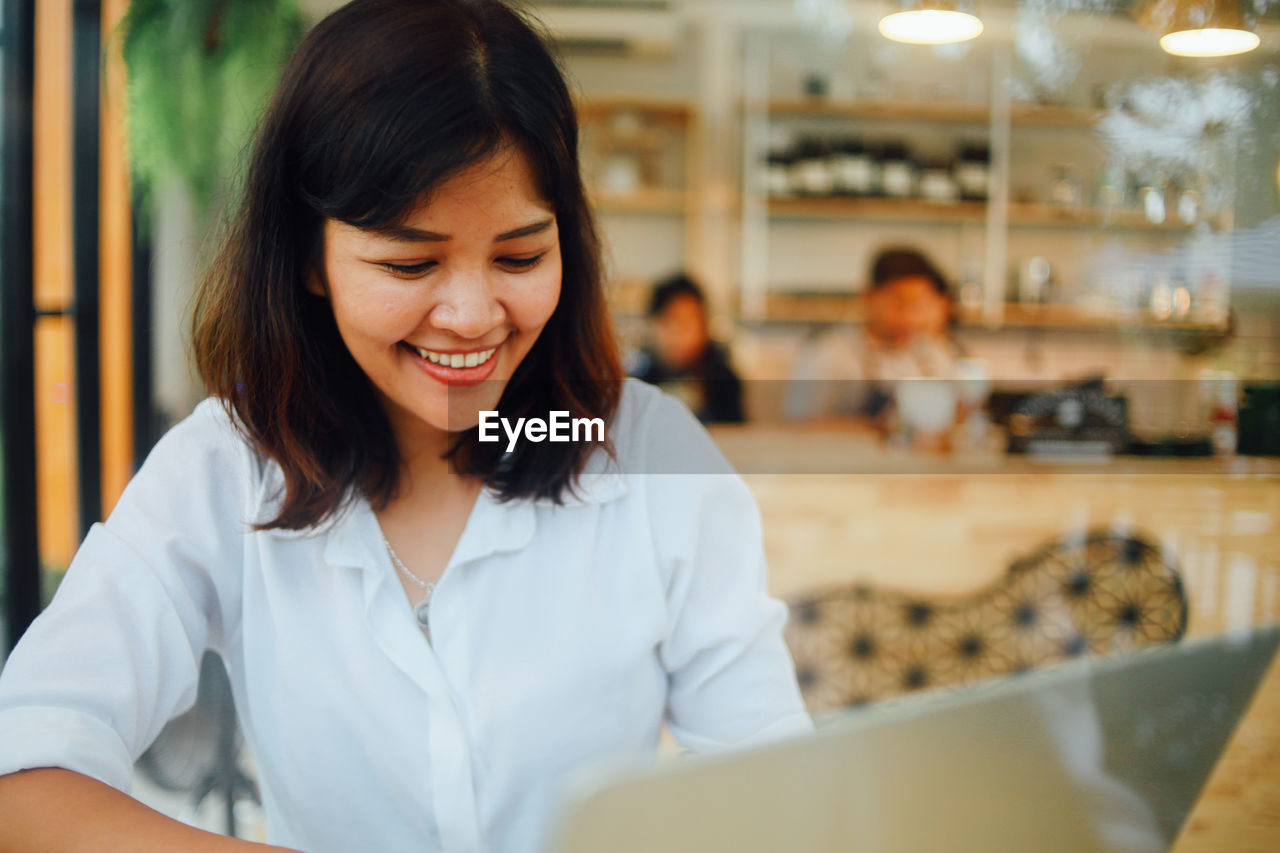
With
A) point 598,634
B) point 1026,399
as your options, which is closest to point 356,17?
point 598,634

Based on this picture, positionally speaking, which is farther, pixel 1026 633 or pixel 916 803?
pixel 1026 633

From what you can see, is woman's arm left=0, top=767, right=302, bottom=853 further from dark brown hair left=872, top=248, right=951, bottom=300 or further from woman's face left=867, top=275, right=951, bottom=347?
dark brown hair left=872, top=248, right=951, bottom=300

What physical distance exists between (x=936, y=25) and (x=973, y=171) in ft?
4.91

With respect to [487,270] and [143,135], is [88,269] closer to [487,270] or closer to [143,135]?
[143,135]

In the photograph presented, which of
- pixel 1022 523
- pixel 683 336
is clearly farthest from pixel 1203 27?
pixel 683 336

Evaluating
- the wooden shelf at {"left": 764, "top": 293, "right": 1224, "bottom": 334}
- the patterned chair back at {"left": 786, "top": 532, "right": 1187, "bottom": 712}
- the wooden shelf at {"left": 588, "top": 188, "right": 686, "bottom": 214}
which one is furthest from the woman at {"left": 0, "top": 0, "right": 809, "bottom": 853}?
the wooden shelf at {"left": 588, "top": 188, "right": 686, "bottom": 214}

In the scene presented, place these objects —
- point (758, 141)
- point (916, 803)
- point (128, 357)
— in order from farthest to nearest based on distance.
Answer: point (758, 141) → point (128, 357) → point (916, 803)

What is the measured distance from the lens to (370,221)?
1.51ft

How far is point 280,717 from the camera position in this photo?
0.56 metres

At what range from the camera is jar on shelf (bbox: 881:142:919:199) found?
294cm

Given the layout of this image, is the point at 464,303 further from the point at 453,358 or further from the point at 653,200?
the point at 653,200

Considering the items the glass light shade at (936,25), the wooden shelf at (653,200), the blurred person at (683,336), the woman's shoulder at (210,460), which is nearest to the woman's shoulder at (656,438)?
the woman's shoulder at (210,460)

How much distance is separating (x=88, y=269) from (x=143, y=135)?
19 centimetres

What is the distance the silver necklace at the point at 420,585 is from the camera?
1.84ft
